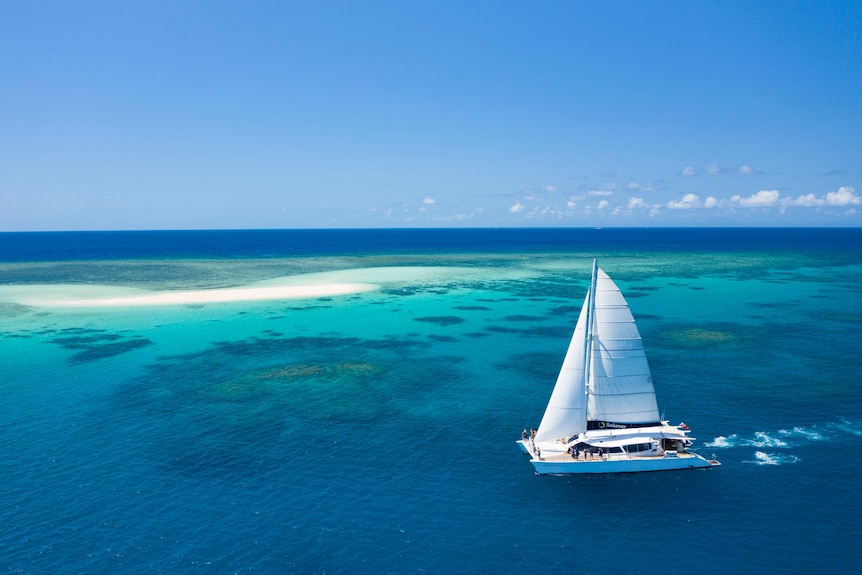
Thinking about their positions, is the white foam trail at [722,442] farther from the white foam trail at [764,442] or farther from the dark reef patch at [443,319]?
the dark reef patch at [443,319]

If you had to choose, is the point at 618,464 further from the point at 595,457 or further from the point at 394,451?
the point at 394,451

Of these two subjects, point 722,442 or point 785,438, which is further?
point 785,438

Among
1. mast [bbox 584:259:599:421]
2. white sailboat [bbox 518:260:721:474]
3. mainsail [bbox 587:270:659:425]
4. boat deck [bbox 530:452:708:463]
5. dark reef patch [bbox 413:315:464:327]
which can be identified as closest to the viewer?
boat deck [bbox 530:452:708:463]

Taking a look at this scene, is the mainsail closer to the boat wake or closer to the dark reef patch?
the boat wake

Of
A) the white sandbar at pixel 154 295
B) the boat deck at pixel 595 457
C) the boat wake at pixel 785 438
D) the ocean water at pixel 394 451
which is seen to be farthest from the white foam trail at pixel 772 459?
the white sandbar at pixel 154 295

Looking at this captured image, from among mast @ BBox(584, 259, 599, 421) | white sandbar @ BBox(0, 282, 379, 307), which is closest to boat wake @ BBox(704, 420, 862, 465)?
mast @ BBox(584, 259, 599, 421)

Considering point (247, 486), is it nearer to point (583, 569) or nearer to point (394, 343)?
point (583, 569)

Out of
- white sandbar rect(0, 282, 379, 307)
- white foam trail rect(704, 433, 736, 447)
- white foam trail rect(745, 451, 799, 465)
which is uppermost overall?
white sandbar rect(0, 282, 379, 307)

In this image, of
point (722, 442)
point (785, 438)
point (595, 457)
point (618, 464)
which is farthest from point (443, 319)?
point (785, 438)
